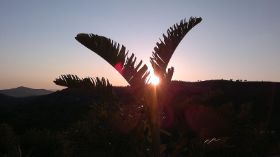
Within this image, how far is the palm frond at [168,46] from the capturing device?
967cm

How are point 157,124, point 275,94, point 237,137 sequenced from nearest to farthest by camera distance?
point 157,124 < point 237,137 < point 275,94

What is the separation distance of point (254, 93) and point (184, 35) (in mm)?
61570

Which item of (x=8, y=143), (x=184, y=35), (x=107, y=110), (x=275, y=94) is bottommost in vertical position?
(x=8, y=143)

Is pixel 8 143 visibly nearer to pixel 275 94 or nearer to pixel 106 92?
pixel 106 92

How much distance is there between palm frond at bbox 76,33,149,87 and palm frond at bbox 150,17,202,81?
0.47m

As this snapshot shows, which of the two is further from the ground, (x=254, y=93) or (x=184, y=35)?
(x=254, y=93)

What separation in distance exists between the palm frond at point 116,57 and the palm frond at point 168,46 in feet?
1.55

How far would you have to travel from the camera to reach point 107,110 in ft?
48.6

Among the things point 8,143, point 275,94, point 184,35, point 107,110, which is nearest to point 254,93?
point 275,94

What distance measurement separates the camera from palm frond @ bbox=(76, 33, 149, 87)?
8.79 m

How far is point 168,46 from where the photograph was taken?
9852 millimetres

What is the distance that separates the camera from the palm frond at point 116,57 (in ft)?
28.8

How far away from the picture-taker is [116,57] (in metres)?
9.23

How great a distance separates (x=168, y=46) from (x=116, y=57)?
4.10 ft
